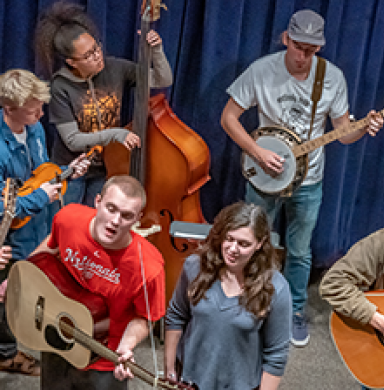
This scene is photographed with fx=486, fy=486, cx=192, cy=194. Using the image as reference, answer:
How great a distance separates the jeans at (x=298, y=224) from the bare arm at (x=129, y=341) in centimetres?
85

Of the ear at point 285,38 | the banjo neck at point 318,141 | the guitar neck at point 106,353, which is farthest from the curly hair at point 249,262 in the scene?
the ear at point 285,38

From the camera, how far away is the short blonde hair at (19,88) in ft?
5.87

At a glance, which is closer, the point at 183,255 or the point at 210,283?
the point at 210,283

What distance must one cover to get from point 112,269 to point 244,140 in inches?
37.1

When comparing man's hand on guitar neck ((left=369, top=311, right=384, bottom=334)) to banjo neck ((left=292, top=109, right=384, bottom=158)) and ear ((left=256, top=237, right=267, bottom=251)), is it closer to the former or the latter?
ear ((left=256, top=237, right=267, bottom=251))

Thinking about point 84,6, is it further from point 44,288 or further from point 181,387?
point 181,387

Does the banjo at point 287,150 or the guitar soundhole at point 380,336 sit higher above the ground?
the banjo at point 287,150

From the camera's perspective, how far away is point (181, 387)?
1528 millimetres

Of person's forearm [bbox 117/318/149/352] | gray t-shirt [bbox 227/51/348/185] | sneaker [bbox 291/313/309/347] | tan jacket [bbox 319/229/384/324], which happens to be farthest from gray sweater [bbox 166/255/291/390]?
sneaker [bbox 291/313/309/347]


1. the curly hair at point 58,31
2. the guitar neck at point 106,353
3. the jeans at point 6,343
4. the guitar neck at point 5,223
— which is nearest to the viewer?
the guitar neck at point 106,353

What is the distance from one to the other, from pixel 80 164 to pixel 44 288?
1.83 feet

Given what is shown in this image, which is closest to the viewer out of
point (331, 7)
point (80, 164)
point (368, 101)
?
point (80, 164)

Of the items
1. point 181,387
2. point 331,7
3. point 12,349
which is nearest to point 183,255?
point 181,387

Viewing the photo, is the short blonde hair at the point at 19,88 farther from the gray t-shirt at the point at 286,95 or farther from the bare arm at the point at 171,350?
the bare arm at the point at 171,350
